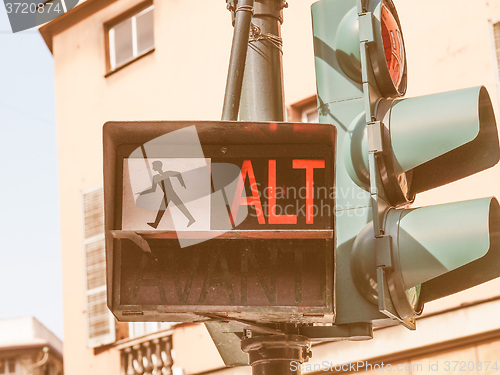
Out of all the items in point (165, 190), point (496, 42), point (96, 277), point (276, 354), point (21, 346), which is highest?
point (21, 346)

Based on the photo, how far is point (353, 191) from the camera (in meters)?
4.07

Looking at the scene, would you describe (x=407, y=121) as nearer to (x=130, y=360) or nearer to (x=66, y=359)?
(x=130, y=360)

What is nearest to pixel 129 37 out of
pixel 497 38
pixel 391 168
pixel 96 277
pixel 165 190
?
pixel 96 277

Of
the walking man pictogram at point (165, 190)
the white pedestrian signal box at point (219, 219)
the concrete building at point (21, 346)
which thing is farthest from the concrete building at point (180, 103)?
the concrete building at point (21, 346)

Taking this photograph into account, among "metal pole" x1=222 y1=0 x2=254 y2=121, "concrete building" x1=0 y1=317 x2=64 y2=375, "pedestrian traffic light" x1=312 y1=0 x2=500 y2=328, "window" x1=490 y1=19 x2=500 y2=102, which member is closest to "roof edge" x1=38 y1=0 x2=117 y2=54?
"window" x1=490 y1=19 x2=500 y2=102

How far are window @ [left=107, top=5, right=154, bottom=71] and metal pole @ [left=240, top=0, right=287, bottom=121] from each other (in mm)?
10761

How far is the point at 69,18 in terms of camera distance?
15961 mm

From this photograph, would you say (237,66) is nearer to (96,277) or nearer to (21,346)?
(96,277)

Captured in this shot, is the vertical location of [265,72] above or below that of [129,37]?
below

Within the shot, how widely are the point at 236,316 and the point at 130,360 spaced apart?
10269 mm

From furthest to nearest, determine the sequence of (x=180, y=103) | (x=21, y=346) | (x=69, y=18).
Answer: (x=21, y=346) → (x=69, y=18) → (x=180, y=103)

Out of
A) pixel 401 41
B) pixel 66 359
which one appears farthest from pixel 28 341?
pixel 401 41

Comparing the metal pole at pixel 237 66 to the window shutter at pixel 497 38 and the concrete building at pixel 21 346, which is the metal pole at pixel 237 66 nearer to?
the window shutter at pixel 497 38

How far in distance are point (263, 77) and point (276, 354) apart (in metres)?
1.05
